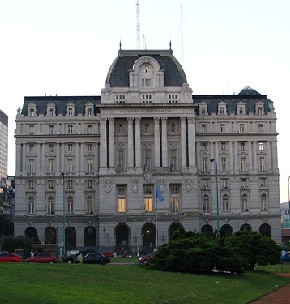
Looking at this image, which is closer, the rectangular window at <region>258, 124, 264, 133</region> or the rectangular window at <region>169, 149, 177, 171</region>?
the rectangular window at <region>169, 149, 177, 171</region>

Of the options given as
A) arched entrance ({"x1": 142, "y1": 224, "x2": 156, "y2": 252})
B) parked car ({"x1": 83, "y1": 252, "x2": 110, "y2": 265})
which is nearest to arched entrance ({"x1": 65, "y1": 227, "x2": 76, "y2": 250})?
arched entrance ({"x1": 142, "y1": 224, "x2": 156, "y2": 252})

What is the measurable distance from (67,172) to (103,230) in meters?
14.6

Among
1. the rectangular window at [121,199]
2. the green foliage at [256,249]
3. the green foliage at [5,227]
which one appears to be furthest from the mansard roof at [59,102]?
the green foliage at [256,249]

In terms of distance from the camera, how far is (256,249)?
2783 inches

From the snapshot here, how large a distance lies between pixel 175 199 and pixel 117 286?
285 feet

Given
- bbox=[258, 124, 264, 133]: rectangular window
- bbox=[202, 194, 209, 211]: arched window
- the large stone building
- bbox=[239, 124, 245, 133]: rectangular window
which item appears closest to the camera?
the large stone building

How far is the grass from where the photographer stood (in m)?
35.4

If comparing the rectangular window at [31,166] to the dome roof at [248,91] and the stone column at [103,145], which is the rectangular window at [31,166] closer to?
the stone column at [103,145]

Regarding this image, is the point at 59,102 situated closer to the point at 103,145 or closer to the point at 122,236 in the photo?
the point at 103,145

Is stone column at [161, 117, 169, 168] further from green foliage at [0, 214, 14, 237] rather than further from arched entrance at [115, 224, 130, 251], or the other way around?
green foliage at [0, 214, 14, 237]

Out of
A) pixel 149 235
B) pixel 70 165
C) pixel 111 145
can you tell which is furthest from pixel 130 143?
pixel 149 235

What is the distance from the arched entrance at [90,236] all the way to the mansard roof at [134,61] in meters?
28.7

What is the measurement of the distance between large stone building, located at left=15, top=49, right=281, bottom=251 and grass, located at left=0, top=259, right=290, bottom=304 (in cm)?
6851

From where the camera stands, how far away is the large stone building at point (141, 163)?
128 m
